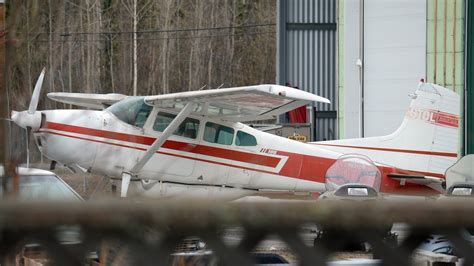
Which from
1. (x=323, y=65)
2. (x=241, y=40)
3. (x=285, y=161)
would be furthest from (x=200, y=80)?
(x=285, y=161)

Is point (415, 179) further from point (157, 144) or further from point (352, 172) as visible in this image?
point (157, 144)

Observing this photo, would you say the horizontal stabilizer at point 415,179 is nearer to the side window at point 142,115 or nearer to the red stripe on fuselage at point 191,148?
the red stripe on fuselage at point 191,148

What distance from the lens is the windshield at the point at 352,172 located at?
15766mm

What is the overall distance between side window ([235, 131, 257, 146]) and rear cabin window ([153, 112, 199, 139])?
2.62 feet

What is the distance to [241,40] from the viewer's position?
54062 mm

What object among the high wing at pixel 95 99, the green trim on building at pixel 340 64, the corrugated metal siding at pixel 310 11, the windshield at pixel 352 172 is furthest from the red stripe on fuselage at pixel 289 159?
the corrugated metal siding at pixel 310 11

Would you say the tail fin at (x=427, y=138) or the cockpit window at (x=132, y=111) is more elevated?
the cockpit window at (x=132, y=111)

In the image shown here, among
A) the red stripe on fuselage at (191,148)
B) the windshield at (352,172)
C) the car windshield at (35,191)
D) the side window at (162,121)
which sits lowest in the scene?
the windshield at (352,172)

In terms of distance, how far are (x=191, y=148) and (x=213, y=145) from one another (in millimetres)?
405

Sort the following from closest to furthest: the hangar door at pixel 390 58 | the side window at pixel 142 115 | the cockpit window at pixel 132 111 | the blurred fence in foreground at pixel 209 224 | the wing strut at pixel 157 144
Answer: the blurred fence in foreground at pixel 209 224 → the wing strut at pixel 157 144 → the cockpit window at pixel 132 111 → the side window at pixel 142 115 → the hangar door at pixel 390 58

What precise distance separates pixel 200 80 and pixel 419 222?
49.1 m

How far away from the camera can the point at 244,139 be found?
600 inches

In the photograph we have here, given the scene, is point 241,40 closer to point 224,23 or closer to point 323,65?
point 224,23

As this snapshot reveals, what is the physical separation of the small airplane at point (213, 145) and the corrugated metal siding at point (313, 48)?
9940 millimetres
